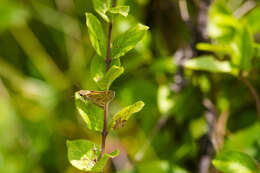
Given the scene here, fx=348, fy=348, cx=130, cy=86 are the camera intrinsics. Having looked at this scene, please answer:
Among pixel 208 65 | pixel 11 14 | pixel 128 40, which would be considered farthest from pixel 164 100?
pixel 11 14

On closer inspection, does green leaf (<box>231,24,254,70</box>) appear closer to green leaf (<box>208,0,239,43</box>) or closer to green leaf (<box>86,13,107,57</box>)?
green leaf (<box>208,0,239,43</box>)

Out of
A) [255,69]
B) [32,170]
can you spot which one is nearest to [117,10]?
[255,69]

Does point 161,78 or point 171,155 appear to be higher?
point 161,78

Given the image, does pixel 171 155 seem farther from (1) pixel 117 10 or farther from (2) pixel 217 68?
(1) pixel 117 10

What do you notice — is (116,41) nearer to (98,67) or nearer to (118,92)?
(98,67)

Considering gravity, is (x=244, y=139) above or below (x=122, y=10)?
below

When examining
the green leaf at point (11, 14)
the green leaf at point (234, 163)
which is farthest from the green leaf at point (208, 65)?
the green leaf at point (11, 14)
